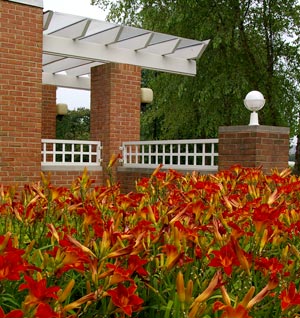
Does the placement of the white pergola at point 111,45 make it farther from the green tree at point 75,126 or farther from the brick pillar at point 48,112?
the green tree at point 75,126

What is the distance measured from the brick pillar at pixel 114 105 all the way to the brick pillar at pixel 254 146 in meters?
3.08

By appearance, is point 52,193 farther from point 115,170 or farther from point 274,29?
point 274,29

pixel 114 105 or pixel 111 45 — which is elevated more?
pixel 111 45

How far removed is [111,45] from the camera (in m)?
10.3

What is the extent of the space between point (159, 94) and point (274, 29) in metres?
4.36

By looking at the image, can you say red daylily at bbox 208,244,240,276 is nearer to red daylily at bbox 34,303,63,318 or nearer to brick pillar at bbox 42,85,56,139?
red daylily at bbox 34,303,63,318

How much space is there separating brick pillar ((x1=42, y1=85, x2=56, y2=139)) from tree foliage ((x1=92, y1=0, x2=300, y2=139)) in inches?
155

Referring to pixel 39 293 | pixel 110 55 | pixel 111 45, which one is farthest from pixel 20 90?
pixel 39 293

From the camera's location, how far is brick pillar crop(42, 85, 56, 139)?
13531 mm

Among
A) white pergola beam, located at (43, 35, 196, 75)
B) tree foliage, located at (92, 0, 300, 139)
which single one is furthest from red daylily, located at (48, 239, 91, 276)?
tree foliage, located at (92, 0, 300, 139)

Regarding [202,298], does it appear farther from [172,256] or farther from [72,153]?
[72,153]

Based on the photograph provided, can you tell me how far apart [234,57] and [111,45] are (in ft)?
20.5

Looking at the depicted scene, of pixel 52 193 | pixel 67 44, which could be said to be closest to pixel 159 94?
pixel 67 44

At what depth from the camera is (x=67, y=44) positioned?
9703 mm
